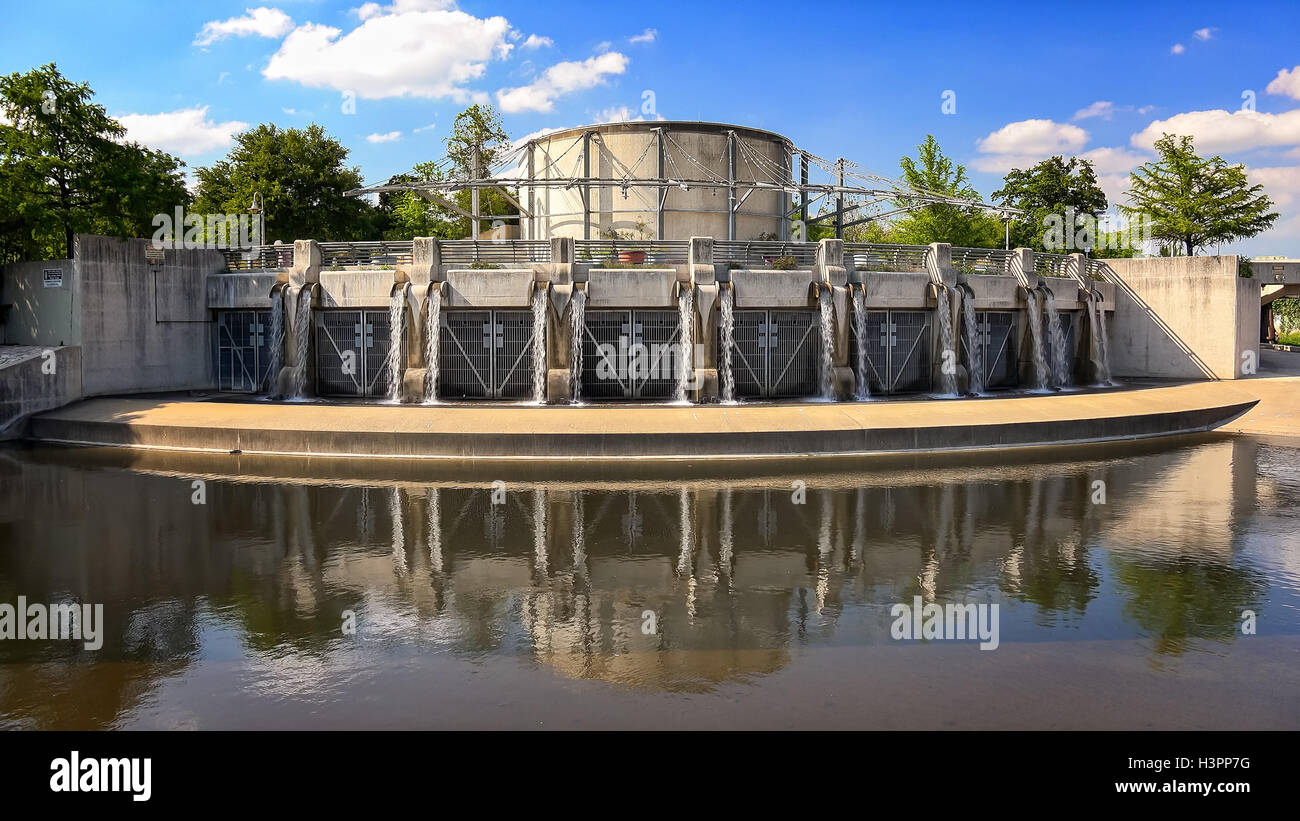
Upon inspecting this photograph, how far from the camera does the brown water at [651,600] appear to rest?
23.6ft

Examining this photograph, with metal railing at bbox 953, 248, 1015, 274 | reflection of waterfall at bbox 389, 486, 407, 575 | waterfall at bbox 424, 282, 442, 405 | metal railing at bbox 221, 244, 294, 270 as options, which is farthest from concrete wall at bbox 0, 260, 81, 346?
metal railing at bbox 953, 248, 1015, 274

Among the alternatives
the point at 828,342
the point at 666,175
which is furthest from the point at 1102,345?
the point at 666,175

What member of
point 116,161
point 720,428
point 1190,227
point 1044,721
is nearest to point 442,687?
point 1044,721

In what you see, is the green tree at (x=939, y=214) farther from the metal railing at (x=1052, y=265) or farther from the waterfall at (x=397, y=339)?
the waterfall at (x=397, y=339)

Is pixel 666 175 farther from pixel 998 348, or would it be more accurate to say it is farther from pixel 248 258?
pixel 248 258

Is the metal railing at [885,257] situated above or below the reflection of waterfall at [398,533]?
above

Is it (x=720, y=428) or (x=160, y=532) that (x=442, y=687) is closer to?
(x=160, y=532)

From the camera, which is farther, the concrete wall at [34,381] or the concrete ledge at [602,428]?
the concrete wall at [34,381]

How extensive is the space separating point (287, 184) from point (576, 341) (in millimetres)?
40047

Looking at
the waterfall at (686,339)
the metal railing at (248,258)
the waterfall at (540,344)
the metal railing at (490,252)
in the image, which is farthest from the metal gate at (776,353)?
the metal railing at (248,258)

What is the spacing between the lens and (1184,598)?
32.9 feet

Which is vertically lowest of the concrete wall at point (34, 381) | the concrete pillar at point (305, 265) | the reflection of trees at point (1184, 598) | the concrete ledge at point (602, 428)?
the reflection of trees at point (1184, 598)

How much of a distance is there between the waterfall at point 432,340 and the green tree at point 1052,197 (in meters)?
43.7
